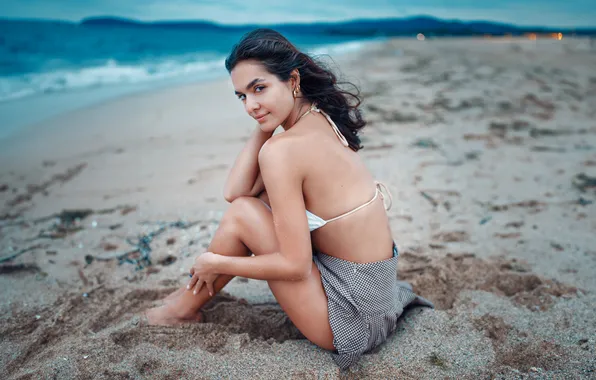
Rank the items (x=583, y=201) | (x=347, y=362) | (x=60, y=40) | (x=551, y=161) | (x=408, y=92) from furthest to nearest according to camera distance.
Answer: (x=60, y=40) < (x=408, y=92) < (x=551, y=161) < (x=583, y=201) < (x=347, y=362)

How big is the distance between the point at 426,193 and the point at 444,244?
2.80 ft

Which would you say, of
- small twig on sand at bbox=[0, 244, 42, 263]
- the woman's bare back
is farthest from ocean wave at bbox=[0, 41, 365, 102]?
the woman's bare back

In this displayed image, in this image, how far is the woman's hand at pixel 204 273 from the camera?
183 centimetres

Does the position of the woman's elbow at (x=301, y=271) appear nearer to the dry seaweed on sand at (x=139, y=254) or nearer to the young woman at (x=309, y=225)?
the young woman at (x=309, y=225)

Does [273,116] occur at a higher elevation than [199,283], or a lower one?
higher

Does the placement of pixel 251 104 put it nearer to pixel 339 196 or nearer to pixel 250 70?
pixel 250 70

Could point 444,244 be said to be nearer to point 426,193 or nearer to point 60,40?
point 426,193

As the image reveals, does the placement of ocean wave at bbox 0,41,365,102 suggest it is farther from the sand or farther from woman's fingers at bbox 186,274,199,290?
woman's fingers at bbox 186,274,199,290

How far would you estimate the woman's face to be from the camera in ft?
5.72

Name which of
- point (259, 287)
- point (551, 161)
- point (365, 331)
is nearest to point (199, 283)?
point (259, 287)

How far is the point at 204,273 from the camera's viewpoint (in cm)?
188

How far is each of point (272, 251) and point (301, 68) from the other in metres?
0.82

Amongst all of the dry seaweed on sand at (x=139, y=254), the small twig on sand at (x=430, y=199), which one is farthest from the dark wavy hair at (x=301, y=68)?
the small twig on sand at (x=430, y=199)

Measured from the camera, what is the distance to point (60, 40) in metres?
18.4
